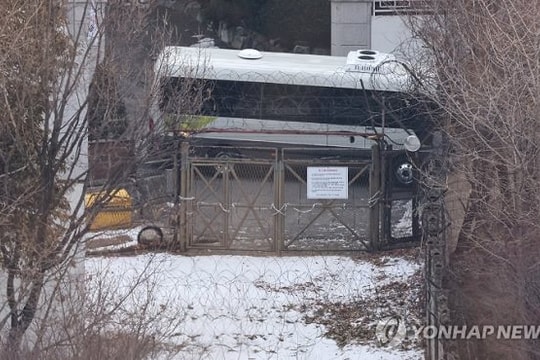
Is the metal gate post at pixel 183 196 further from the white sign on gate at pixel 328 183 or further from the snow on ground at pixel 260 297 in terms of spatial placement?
the white sign on gate at pixel 328 183

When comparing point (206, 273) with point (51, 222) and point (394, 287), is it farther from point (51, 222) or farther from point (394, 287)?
point (51, 222)

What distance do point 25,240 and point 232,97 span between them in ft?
53.0

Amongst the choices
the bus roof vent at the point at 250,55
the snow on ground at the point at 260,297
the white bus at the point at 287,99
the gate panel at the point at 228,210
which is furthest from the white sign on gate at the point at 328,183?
the bus roof vent at the point at 250,55

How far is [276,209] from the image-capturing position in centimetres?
1456

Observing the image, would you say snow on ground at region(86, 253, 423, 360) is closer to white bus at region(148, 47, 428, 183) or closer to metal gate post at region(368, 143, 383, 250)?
metal gate post at region(368, 143, 383, 250)

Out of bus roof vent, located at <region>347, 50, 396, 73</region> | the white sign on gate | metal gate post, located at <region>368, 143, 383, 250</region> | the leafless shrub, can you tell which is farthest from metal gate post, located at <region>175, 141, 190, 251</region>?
bus roof vent, located at <region>347, 50, 396, 73</region>

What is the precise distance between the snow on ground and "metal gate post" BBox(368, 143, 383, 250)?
41cm

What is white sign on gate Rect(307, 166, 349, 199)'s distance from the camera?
14.9m

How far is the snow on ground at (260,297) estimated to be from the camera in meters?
9.74

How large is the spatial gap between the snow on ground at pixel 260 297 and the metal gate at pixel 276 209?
0.52 metres

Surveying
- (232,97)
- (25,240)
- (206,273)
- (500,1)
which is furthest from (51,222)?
(232,97)

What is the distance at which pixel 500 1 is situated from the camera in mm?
8289

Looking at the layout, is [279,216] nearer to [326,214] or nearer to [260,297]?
[326,214]

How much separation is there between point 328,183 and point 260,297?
3728mm
